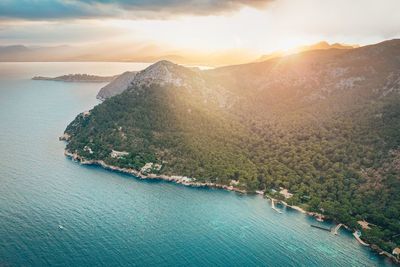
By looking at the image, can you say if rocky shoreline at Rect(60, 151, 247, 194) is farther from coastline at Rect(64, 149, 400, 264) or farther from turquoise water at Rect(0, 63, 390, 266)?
turquoise water at Rect(0, 63, 390, 266)

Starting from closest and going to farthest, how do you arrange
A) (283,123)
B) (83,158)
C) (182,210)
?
(182,210), (83,158), (283,123)

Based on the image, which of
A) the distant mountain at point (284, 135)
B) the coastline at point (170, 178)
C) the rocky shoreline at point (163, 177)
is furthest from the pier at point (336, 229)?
the rocky shoreline at point (163, 177)

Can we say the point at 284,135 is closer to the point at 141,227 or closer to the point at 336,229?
the point at 336,229

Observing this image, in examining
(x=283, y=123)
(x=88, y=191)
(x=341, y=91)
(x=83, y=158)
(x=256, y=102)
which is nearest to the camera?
(x=88, y=191)

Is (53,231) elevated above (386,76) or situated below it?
below

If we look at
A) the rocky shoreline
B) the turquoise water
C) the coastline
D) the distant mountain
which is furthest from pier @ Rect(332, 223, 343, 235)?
the rocky shoreline

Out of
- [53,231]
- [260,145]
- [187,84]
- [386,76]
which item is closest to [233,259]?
[53,231]

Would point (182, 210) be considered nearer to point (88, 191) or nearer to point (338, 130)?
point (88, 191)
